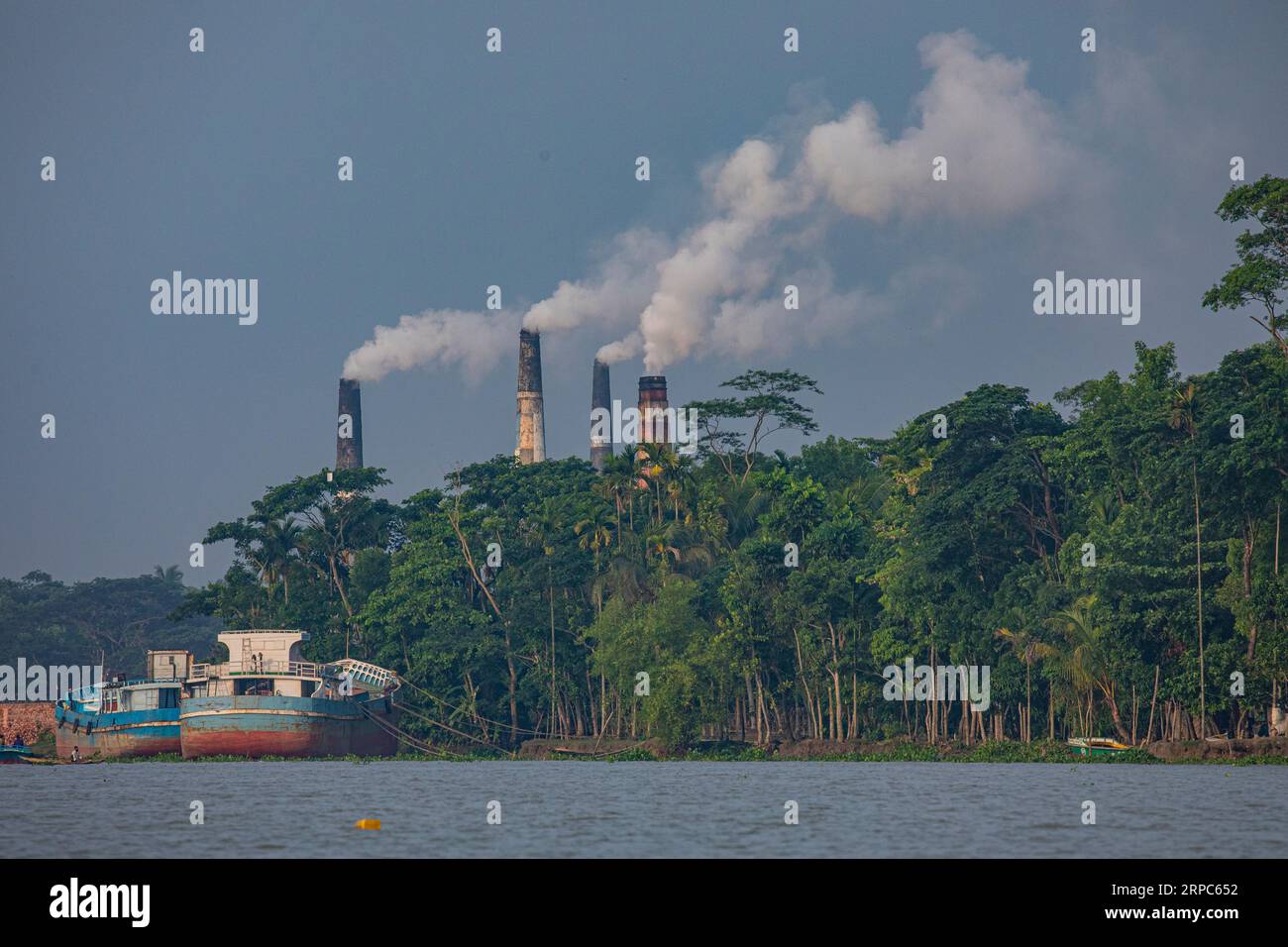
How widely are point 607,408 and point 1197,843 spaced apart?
10584 centimetres

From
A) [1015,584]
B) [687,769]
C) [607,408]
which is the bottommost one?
[687,769]

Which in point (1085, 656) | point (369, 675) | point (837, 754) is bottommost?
point (837, 754)

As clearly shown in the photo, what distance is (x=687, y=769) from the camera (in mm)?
83375

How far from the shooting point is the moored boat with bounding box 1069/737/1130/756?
8188cm

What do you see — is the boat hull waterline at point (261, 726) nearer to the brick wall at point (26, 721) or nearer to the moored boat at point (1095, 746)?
the brick wall at point (26, 721)

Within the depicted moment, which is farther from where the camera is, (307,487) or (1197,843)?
(307,487)

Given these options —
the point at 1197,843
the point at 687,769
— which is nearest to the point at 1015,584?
the point at 687,769

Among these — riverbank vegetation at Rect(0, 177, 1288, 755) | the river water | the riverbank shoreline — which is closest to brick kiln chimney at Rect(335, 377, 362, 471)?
riverbank vegetation at Rect(0, 177, 1288, 755)

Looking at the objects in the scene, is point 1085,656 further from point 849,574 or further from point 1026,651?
point 849,574

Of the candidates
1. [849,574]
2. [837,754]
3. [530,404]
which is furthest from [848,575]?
[530,404]

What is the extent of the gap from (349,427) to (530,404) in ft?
45.7

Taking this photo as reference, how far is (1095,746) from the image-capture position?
3258 inches
